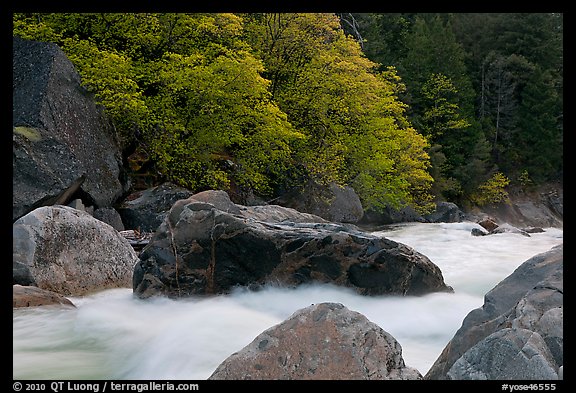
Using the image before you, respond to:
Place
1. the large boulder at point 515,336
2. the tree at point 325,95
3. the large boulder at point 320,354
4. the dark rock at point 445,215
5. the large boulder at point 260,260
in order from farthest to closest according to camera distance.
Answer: the dark rock at point 445,215
the tree at point 325,95
the large boulder at point 260,260
the large boulder at point 320,354
the large boulder at point 515,336

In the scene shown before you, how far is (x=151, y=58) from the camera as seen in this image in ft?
A: 61.2

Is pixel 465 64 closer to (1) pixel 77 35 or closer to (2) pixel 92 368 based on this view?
(1) pixel 77 35

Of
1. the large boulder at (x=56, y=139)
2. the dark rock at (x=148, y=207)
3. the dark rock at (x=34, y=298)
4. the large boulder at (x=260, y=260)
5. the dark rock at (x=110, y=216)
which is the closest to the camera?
the dark rock at (x=34, y=298)

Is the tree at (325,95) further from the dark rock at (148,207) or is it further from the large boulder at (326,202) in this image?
the dark rock at (148,207)

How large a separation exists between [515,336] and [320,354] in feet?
4.39

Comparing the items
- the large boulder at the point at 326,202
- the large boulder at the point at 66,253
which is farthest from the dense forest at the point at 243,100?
the large boulder at the point at 66,253

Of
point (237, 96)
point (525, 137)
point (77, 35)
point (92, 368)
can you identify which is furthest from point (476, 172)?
point (92, 368)

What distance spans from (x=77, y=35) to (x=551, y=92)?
36.9 metres

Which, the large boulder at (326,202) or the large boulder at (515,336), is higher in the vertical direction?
the large boulder at (515,336)

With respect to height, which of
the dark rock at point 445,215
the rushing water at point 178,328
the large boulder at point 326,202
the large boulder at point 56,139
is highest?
the large boulder at point 56,139

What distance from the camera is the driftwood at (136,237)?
11.9m

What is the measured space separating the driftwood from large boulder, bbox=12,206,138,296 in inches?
85.6

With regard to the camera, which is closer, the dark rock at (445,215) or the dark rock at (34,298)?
the dark rock at (34,298)

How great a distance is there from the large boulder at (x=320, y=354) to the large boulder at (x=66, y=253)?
5.36 meters
